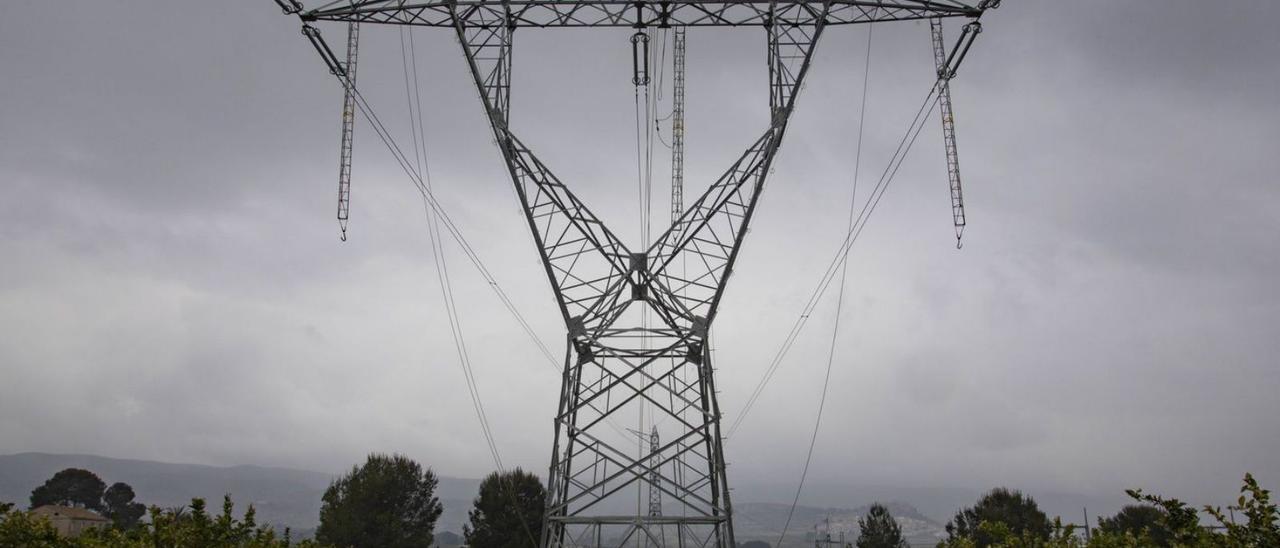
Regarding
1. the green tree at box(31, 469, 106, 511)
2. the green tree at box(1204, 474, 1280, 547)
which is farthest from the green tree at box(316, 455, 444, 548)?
the green tree at box(1204, 474, 1280, 547)

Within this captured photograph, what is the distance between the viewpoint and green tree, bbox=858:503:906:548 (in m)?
87.2

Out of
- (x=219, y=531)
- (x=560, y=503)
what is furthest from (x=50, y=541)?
(x=560, y=503)

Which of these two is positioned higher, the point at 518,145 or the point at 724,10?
the point at 724,10

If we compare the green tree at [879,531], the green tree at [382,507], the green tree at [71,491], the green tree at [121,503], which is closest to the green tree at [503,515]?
the green tree at [382,507]

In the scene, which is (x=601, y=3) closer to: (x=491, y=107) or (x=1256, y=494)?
(x=491, y=107)

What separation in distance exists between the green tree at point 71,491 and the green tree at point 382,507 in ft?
209

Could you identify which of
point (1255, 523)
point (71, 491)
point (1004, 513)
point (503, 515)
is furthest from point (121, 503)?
point (1255, 523)

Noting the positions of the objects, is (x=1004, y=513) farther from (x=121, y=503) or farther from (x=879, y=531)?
(x=121, y=503)

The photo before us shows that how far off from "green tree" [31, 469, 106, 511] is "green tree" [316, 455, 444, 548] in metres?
63.7

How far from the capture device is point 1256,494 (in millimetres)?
12016

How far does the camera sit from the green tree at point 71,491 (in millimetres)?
123375

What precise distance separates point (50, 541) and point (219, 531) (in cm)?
288

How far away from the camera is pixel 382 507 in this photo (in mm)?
81312

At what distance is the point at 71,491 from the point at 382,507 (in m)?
69.5
